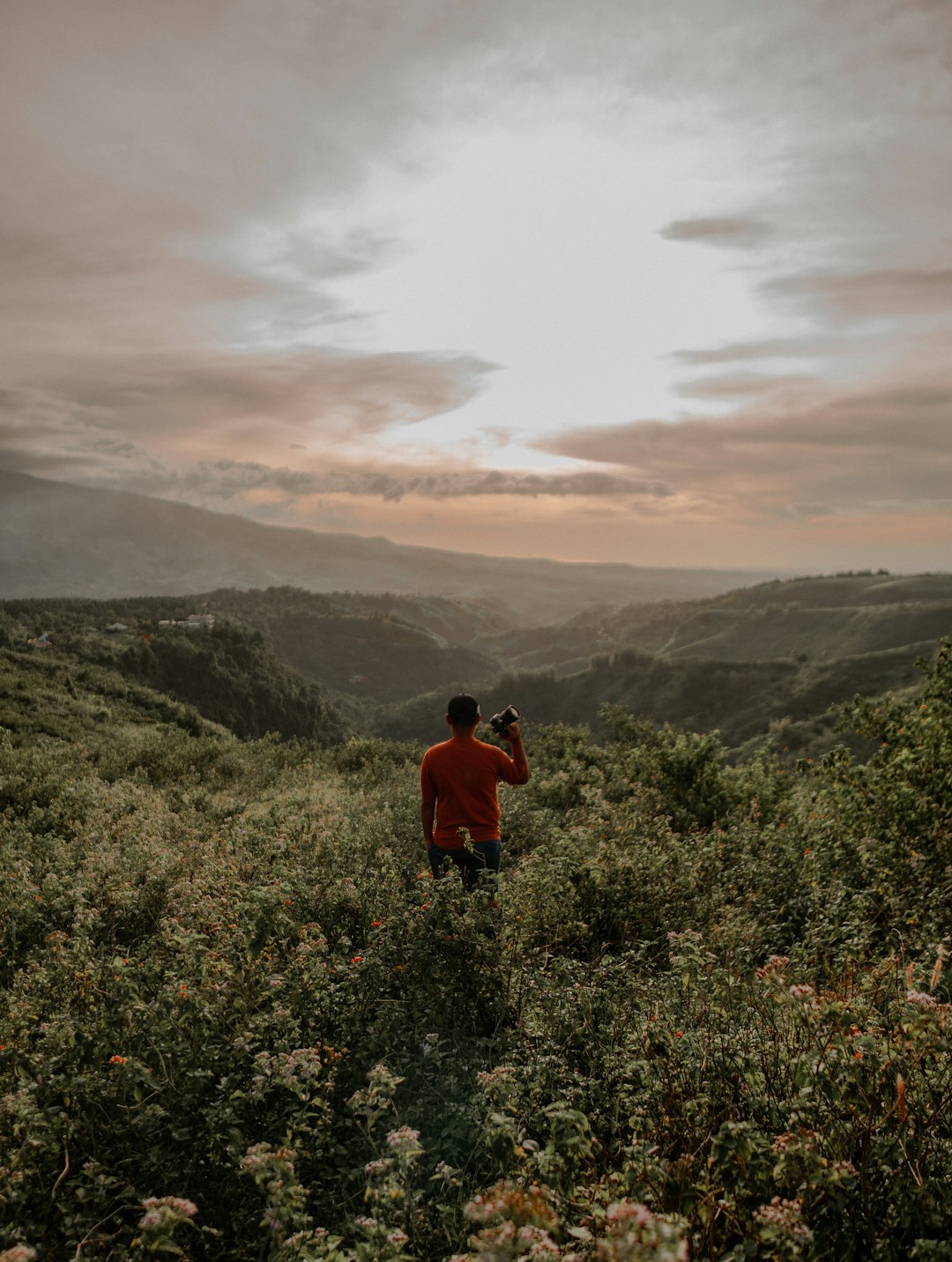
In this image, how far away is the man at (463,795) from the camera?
5707 millimetres

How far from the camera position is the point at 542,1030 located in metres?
3.73

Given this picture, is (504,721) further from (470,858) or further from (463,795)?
(470,858)

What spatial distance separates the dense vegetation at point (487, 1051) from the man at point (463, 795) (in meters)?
0.51

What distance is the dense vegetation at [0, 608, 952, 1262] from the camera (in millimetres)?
2436

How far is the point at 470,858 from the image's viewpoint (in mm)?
5738

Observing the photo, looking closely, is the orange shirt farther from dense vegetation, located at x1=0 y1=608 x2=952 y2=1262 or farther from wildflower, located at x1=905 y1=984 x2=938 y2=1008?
wildflower, located at x1=905 y1=984 x2=938 y2=1008

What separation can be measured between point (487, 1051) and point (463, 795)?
213 centimetres

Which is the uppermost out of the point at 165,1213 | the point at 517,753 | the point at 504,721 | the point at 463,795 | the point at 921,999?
the point at 504,721

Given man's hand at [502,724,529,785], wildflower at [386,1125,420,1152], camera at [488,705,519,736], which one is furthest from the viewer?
man's hand at [502,724,529,785]

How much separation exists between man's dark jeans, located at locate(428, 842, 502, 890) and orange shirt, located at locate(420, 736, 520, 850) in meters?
0.05

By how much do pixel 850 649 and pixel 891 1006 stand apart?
16792 cm

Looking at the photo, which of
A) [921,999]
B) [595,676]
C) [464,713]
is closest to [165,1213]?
[921,999]

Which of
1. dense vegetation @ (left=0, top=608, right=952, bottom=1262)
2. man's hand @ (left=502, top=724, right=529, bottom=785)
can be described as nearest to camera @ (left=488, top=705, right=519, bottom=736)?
man's hand @ (left=502, top=724, right=529, bottom=785)

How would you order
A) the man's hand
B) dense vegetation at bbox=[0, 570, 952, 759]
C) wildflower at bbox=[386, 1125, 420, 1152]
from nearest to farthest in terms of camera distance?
wildflower at bbox=[386, 1125, 420, 1152] → the man's hand → dense vegetation at bbox=[0, 570, 952, 759]
